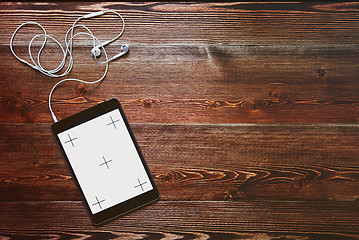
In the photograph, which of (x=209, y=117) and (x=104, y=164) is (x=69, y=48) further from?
(x=209, y=117)

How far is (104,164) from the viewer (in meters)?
0.89

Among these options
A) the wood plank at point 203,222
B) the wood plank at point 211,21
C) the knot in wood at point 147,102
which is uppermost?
the wood plank at point 211,21

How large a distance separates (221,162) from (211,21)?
1.50ft

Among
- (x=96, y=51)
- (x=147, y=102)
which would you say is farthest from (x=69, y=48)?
(x=147, y=102)

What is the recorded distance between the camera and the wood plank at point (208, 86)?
93cm

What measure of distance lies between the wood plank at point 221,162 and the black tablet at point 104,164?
3 cm

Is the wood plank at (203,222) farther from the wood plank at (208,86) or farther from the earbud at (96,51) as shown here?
the earbud at (96,51)

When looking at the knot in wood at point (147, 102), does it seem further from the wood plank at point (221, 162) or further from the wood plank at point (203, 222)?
the wood plank at point (203, 222)

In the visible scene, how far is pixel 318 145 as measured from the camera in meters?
0.92

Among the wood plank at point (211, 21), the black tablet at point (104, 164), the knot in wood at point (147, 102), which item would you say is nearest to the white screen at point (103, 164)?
the black tablet at point (104, 164)

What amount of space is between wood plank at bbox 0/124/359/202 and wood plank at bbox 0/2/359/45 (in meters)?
0.29

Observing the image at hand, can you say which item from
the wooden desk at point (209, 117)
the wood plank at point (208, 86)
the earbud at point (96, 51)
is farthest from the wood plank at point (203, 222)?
the earbud at point (96, 51)

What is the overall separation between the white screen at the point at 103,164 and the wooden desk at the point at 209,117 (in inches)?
1.8

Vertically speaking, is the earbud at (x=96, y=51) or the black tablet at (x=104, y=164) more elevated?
the earbud at (x=96, y=51)
